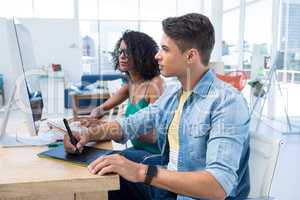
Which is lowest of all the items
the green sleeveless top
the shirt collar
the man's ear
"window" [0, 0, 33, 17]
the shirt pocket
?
the green sleeveless top

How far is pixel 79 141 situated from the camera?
48.3 inches

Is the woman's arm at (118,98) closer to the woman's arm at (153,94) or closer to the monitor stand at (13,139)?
the woman's arm at (153,94)

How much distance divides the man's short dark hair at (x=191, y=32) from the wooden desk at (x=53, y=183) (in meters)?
0.53

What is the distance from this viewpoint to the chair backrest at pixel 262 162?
110 cm

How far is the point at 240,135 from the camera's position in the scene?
1.00 meters

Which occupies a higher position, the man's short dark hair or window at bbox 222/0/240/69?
window at bbox 222/0/240/69

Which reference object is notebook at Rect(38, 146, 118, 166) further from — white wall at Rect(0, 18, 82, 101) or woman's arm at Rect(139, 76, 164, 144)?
white wall at Rect(0, 18, 82, 101)

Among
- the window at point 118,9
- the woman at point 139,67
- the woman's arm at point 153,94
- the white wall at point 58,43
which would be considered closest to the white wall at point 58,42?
the white wall at point 58,43

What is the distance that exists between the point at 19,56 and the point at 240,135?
0.87 m

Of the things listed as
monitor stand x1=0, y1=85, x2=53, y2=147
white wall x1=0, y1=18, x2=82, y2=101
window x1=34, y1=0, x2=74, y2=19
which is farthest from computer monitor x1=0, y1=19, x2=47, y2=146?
window x1=34, y1=0, x2=74, y2=19

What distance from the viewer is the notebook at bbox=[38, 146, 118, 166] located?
1085mm

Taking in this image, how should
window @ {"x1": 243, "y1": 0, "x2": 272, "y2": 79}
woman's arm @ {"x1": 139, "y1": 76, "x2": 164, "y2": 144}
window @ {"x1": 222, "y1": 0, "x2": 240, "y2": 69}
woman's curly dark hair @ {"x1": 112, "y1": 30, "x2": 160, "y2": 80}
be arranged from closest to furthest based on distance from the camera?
woman's arm @ {"x1": 139, "y1": 76, "x2": 164, "y2": 144} < woman's curly dark hair @ {"x1": 112, "y1": 30, "x2": 160, "y2": 80} < window @ {"x1": 243, "y1": 0, "x2": 272, "y2": 79} < window @ {"x1": 222, "y1": 0, "x2": 240, "y2": 69}

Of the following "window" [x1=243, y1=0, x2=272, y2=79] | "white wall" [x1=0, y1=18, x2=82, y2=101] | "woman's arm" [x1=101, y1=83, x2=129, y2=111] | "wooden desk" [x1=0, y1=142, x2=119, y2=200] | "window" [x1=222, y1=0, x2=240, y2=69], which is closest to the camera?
"wooden desk" [x1=0, y1=142, x2=119, y2=200]

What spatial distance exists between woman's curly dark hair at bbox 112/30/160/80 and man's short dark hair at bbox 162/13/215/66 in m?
0.80
